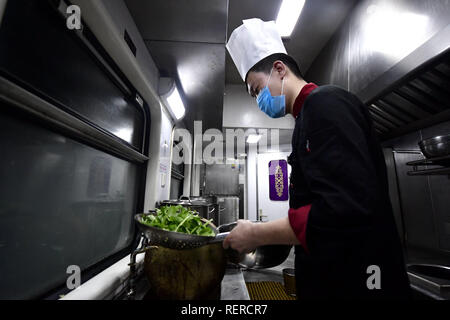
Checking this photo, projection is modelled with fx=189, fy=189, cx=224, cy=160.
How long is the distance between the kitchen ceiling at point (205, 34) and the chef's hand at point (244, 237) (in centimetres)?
99

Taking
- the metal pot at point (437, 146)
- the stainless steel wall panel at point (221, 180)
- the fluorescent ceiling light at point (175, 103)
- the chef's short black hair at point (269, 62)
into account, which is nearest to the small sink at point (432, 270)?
the metal pot at point (437, 146)

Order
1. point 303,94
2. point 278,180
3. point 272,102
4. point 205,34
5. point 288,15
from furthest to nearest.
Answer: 1. point 278,180
2. point 288,15
3. point 205,34
4. point 272,102
5. point 303,94

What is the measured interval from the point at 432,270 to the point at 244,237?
121 centimetres

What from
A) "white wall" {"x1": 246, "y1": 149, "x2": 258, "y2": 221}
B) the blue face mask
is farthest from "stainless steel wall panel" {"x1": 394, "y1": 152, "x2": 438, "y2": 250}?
"white wall" {"x1": 246, "y1": 149, "x2": 258, "y2": 221}

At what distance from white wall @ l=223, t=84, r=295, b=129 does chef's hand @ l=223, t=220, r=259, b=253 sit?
2.24 m

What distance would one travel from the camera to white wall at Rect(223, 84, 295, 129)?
2764mm

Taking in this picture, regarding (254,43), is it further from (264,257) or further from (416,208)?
(416,208)

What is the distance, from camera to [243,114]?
2.78 m

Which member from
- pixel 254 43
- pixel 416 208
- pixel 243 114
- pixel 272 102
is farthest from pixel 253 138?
pixel 272 102

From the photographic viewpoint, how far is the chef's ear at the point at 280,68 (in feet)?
2.71

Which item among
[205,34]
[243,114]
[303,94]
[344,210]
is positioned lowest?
[344,210]

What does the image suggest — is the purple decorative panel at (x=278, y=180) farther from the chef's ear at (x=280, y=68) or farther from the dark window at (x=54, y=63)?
the dark window at (x=54, y=63)

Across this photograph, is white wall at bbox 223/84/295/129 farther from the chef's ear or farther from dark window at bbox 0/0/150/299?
the chef's ear

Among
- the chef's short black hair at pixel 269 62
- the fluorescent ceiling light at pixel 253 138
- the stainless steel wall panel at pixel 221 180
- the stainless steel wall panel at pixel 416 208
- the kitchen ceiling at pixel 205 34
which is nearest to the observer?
the chef's short black hair at pixel 269 62
